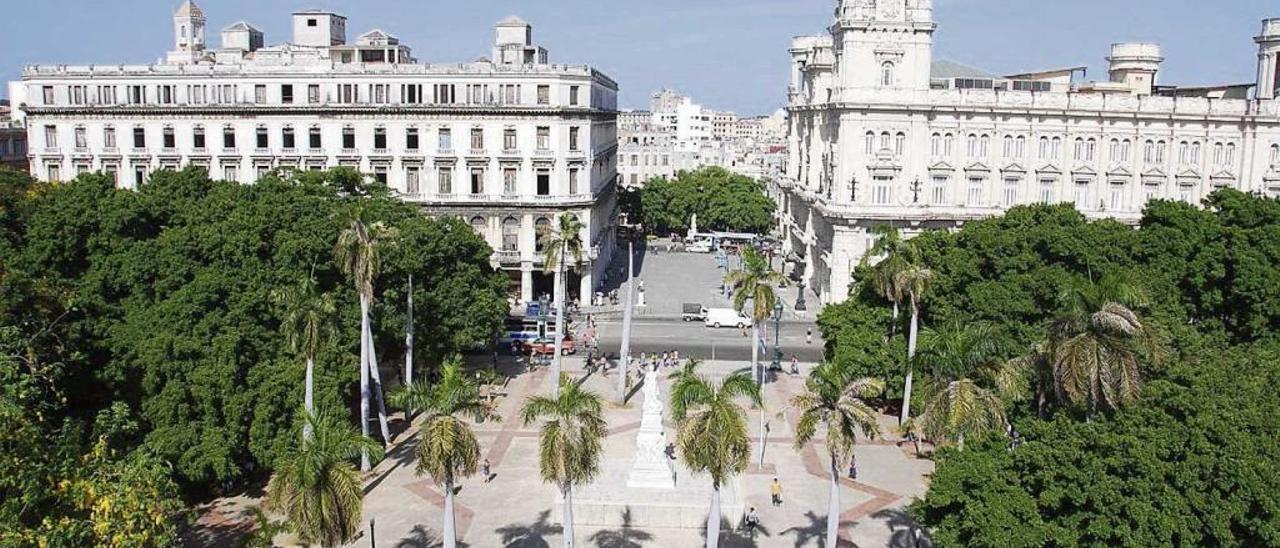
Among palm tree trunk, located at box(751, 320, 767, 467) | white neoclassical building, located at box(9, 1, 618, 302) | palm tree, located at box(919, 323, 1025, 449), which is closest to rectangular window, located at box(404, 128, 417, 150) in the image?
white neoclassical building, located at box(9, 1, 618, 302)

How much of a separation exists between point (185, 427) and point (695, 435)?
66.4 ft

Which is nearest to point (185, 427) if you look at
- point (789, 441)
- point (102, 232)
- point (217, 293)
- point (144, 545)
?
point (217, 293)

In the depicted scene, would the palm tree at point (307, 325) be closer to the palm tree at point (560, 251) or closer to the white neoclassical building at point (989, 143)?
the palm tree at point (560, 251)

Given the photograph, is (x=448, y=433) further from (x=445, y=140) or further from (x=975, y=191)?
(x=975, y=191)

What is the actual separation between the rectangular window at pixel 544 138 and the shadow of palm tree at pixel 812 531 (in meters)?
41.3

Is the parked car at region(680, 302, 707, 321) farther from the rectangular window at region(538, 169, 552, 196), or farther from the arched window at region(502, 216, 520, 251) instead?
the rectangular window at region(538, 169, 552, 196)

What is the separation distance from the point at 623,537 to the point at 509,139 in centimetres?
4230

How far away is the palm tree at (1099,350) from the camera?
101 feet

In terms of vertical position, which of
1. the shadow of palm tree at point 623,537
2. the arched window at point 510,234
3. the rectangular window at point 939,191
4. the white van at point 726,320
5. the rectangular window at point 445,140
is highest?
the rectangular window at point 445,140

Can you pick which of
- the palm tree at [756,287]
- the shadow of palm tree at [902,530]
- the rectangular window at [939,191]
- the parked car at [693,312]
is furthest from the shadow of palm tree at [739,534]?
the rectangular window at [939,191]

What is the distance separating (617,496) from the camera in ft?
132

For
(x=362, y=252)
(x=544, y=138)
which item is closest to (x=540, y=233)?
(x=544, y=138)

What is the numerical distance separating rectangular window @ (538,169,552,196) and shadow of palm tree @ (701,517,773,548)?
41098 millimetres

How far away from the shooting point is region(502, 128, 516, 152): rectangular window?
7506cm
